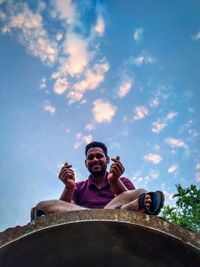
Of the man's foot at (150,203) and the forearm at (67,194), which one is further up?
the forearm at (67,194)

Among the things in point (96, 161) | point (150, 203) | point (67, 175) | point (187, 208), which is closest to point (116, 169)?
point (67, 175)

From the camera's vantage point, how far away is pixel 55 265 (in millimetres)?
2203

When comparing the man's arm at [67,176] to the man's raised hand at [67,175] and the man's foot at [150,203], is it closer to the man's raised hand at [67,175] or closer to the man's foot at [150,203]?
the man's raised hand at [67,175]

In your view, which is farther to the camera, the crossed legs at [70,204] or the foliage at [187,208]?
the foliage at [187,208]

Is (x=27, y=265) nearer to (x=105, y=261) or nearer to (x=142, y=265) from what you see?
(x=105, y=261)

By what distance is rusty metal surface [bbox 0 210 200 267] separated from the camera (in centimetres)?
208

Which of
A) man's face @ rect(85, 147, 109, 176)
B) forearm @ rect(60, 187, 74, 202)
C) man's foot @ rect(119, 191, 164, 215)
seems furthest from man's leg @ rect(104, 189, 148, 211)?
man's face @ rect(85, 147, 109, 176)

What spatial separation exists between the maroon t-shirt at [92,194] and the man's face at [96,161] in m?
0.15

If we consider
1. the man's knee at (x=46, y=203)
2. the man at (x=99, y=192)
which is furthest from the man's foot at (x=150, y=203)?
the man's knee at (x=46, y=203)

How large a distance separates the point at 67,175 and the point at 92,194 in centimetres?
97

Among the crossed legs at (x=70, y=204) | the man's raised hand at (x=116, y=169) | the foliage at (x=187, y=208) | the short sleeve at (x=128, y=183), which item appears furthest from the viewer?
the foliage at (x=187, y=208)

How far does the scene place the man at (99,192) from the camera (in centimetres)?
257

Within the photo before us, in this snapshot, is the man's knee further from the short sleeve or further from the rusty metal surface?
the short sleeve

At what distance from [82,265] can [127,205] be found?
64 cm
